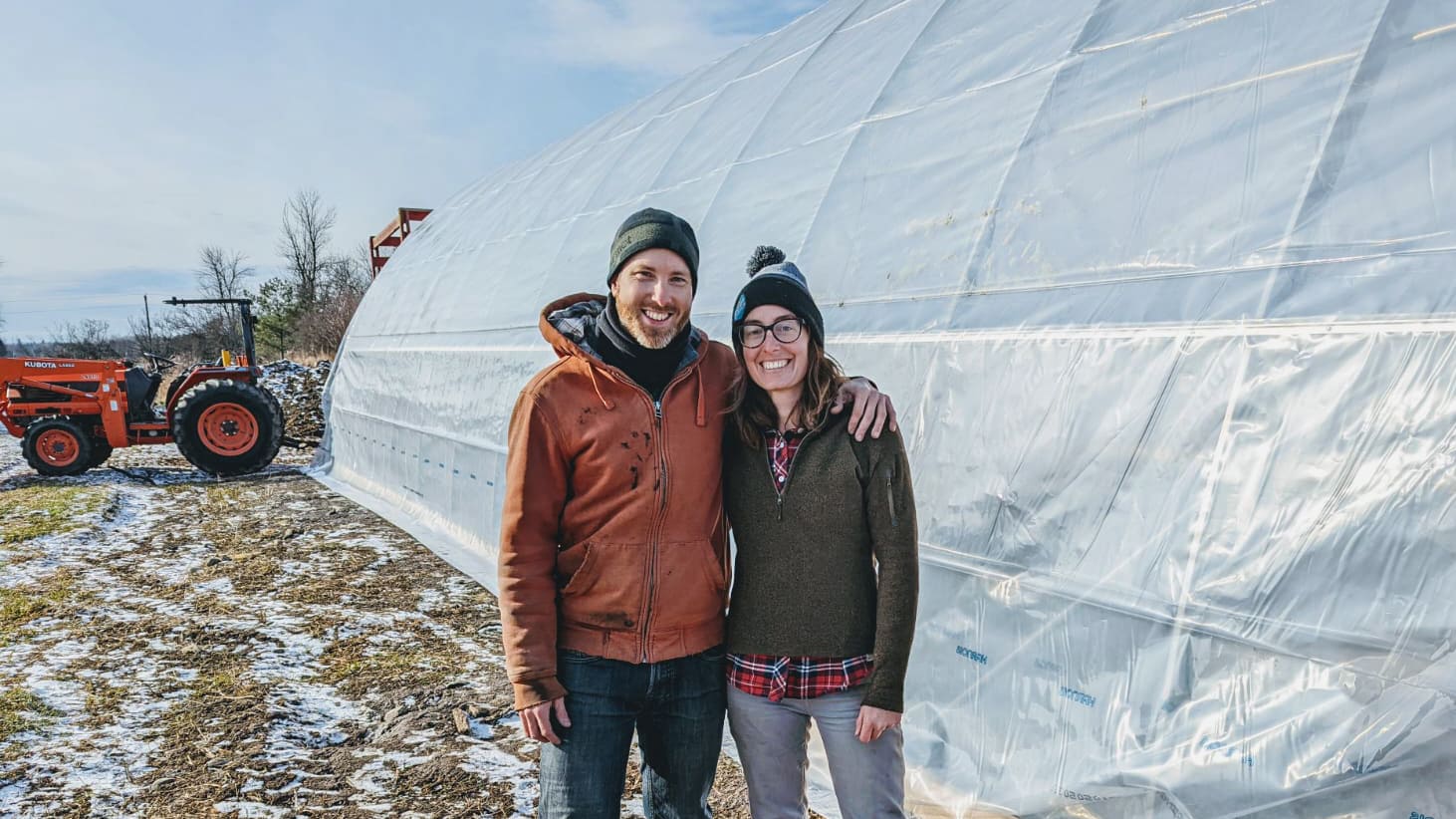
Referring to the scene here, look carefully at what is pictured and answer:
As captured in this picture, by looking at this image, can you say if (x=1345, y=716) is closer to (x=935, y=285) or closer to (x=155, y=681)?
(x=935, y=285)

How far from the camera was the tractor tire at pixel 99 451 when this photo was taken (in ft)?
36.4

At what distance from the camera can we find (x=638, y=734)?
2223 mm

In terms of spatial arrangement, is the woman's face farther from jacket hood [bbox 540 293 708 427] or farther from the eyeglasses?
jacket hood [bbox 540 293 708 427]

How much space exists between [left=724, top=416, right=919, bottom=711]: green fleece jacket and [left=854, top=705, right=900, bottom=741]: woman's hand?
0.08ft

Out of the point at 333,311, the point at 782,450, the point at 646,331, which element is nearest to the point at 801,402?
the point at 782,450

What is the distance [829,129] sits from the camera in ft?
16.3

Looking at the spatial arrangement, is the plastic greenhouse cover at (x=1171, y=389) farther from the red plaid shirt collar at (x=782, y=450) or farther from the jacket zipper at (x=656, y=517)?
the jacket zipper at (x=656, y=517)

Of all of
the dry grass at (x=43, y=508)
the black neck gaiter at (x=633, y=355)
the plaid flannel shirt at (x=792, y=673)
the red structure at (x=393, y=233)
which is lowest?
the dry grass at (x=43, y=508)

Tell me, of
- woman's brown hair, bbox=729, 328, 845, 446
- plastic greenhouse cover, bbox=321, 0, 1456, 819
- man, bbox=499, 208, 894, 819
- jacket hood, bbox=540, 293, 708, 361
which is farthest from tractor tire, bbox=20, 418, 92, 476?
woman's brown hair, bbox=729, 328, 845, 446

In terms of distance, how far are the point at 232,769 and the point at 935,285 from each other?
12.3 ft

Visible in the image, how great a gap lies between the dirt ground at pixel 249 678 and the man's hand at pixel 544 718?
1464mm

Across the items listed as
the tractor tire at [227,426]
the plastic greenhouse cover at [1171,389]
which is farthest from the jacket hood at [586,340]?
the tractor tire at [227,426]

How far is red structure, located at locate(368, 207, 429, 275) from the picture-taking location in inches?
629

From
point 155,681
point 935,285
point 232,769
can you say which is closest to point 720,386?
point 935,285
